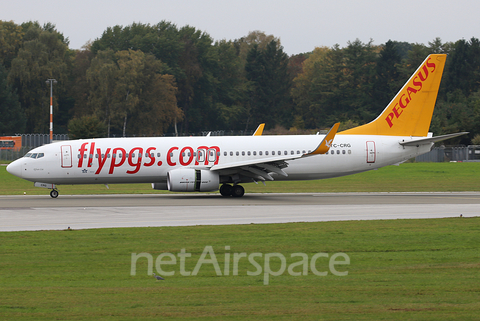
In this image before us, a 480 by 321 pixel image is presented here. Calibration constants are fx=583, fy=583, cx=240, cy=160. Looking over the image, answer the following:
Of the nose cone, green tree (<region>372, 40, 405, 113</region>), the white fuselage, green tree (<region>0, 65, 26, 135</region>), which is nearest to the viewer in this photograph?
the nose cone

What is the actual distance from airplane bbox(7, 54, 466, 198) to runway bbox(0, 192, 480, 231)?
122 cm

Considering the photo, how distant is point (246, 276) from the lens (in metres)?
10.8

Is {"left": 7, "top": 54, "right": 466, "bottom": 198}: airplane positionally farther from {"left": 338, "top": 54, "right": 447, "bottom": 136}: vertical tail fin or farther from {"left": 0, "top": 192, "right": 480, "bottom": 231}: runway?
{"left": 0, "top": 192, "right": 480, "bottom": 231}: runway

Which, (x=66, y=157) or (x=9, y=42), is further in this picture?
(x=9, y=42)

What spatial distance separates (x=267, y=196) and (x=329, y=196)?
3.31m

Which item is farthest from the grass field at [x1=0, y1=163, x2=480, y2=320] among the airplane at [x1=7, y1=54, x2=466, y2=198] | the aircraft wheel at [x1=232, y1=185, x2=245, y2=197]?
the aircraft wheel at [x1=232, y1=185, x2=245, y2=197]

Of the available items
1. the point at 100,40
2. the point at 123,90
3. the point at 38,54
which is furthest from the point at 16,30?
the point at 123,90

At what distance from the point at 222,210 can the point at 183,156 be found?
781 cm

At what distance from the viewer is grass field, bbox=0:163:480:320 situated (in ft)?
28.2

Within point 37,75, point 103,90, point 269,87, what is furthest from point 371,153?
point 269,87

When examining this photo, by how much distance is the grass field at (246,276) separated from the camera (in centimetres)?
861

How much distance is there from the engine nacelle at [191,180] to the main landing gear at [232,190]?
1.77 m

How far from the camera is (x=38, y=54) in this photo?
319 ft

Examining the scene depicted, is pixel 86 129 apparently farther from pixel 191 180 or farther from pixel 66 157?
pixel 191 180
